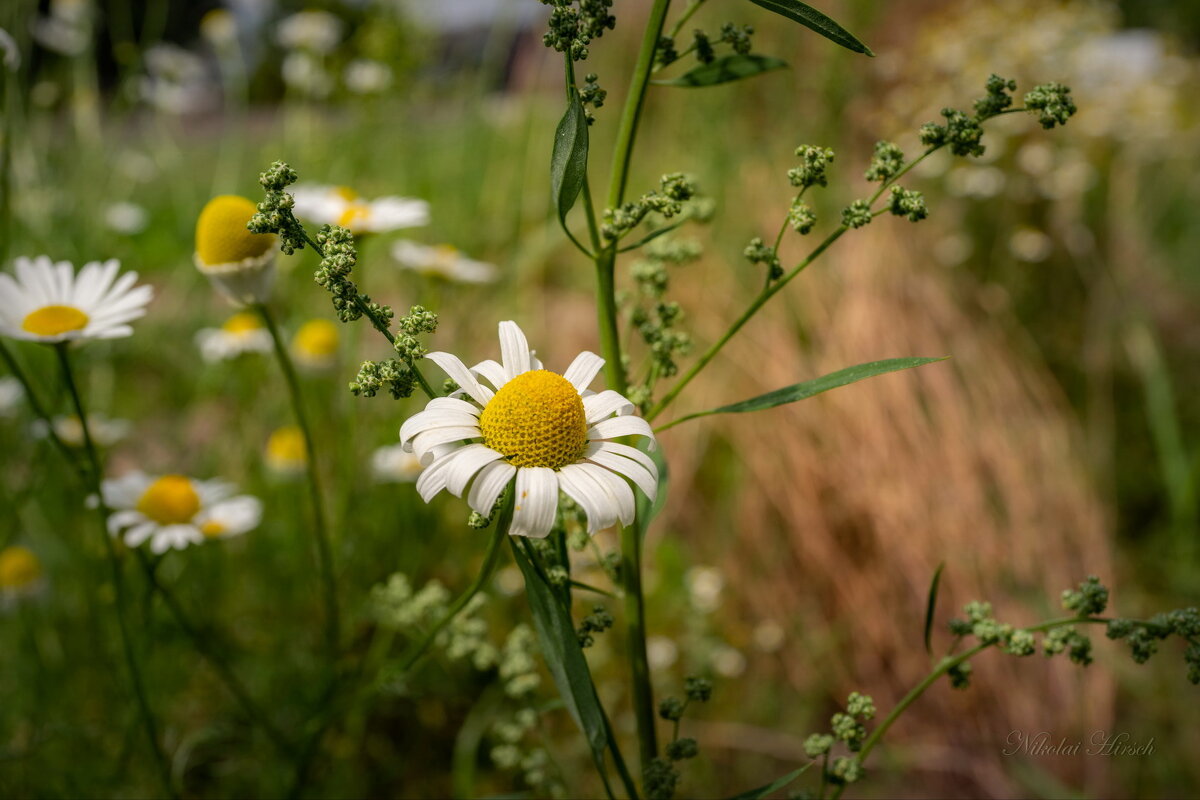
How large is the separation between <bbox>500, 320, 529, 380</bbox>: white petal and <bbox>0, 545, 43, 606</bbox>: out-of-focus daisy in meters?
1.04

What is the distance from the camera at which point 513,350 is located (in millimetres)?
609

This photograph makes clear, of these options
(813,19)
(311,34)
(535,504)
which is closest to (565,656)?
(535,504)

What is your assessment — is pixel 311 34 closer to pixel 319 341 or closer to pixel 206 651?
pixel 319 341

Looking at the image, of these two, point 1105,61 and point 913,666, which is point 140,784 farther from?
point 1105,61

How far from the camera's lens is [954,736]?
56.3 inches

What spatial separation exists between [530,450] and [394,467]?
0.93 metres

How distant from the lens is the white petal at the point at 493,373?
0.59m

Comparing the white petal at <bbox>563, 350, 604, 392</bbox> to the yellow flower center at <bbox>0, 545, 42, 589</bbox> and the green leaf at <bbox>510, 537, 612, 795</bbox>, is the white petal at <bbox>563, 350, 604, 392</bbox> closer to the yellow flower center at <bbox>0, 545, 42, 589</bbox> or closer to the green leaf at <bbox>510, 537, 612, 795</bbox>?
the green leaf at <bbox>510, 537, 612, 795</bbox>

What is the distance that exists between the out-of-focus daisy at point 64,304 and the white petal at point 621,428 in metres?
0.45

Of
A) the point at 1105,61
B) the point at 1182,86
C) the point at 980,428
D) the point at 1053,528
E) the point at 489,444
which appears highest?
the point at 1182,86

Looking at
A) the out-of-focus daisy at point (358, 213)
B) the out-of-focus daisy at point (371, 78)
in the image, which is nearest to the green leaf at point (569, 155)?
the out-of-focus daisy at point (358, 213)

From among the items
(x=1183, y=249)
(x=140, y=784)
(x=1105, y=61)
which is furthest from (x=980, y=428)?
(x=1183, y=249)

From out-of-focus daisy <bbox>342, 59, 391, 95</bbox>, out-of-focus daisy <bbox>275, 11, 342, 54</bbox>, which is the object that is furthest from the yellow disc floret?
out-of-focus daisy <bbox>275, 11, 342, 54</bbox>

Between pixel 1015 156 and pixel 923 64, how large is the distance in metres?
0.38
